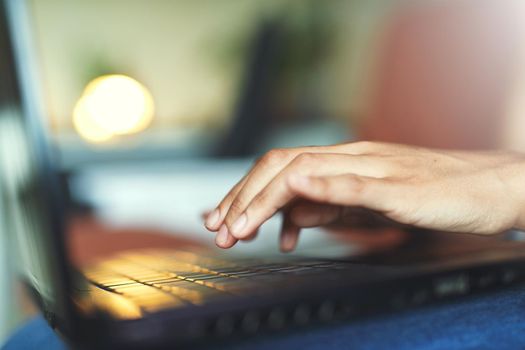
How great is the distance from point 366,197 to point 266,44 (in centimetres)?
184

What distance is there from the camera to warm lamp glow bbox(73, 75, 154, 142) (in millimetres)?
2252

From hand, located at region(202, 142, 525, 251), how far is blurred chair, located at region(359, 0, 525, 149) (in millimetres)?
828

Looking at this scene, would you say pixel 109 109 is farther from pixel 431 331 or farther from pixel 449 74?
pixel 431 331

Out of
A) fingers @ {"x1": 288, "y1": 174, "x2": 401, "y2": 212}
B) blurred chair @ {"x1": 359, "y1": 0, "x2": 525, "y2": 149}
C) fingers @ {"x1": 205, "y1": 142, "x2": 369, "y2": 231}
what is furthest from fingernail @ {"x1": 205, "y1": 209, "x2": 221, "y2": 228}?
blurred chair @ {"x1": 359, "y1": 0, "x2": 525, "y2": 149}

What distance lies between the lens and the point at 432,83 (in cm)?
147

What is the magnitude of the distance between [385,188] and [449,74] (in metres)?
1.11

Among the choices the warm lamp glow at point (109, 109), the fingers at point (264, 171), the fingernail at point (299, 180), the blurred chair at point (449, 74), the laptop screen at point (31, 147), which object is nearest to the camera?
the laptop screen at point (31, 147)

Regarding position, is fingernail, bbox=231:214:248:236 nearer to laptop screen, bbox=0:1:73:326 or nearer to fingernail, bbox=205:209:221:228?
fingernail, bbox=205:209:221:228

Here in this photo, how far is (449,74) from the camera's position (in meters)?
1.44

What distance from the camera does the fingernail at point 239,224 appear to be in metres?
0.47

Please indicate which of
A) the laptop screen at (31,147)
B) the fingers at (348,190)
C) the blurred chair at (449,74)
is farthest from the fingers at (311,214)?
the blurred chair at (449,74)

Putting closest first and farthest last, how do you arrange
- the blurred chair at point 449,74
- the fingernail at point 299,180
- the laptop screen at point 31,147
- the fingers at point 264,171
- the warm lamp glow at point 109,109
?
the laptop screen at point 31,147 → the fingernail at point 299,180 → the fingers at point 264,171 → the blurred chair at point 449,74 → the warm lamp glow at point 109,109

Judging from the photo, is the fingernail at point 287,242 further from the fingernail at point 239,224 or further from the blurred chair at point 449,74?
the blurred chair at point 449,74

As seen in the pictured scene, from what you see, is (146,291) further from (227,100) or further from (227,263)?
(227,100)
